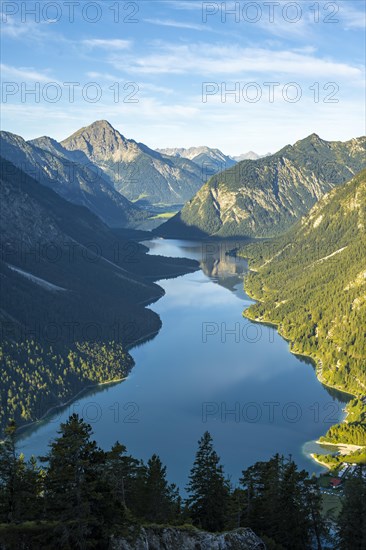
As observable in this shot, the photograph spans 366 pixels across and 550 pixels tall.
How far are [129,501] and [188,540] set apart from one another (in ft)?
79.4

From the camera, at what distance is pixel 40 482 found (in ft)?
174

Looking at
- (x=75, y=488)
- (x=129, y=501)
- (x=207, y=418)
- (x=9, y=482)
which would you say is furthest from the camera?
(x=207, y=418)

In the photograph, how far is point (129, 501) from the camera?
72.1 m

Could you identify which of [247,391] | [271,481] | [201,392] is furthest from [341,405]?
[271,481]

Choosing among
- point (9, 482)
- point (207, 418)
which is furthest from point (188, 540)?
point (207, 418)

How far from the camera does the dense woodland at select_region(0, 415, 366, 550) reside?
45.5 m

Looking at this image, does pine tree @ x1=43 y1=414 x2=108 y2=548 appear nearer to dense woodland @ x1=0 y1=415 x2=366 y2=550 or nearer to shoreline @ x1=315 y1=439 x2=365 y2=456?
dense woodland @ x1=0 y1=415 x2=366 y2=550


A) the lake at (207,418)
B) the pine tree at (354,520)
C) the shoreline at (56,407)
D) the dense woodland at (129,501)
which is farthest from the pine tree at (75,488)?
the shoreline at (56,407)

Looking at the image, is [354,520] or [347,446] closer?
[354,520]

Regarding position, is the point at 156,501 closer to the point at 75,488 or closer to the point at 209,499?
the point at 209,499

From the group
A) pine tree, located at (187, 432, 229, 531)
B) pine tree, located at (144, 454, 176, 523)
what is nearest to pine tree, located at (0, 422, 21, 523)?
pine tree, located at (144, 454, 176, 523)

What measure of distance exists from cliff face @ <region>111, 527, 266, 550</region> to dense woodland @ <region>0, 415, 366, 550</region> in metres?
0.88

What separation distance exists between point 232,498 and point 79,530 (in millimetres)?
32319

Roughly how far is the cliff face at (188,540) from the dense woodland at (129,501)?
0.88m
